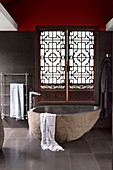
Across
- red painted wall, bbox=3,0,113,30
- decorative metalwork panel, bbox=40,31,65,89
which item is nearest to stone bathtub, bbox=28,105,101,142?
decorative metalwork panel, bbox=40,31,65,89

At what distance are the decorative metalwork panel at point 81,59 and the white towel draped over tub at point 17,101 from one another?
4.08 ft

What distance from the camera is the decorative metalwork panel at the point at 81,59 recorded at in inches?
208

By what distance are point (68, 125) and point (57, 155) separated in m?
0.65

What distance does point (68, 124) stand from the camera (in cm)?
398

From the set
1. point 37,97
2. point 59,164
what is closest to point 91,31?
point 37,97

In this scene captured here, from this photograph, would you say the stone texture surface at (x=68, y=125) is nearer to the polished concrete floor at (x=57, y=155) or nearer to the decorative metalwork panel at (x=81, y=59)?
the polished concrete floor at (x=57, y=155)

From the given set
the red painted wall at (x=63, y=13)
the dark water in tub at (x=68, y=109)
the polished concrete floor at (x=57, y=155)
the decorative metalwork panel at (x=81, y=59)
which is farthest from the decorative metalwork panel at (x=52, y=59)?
the polished concrete floor at (x=57, y=155)

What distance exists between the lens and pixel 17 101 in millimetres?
5207

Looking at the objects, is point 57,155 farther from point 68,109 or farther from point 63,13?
point 63,13

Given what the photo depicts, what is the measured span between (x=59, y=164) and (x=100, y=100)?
2.48m

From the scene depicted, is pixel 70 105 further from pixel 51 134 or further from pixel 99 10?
pixel 99 10

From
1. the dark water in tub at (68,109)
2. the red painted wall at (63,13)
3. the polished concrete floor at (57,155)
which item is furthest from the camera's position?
the red painted wall at (63,13)

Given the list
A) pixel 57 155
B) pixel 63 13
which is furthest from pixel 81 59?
pixel 57 155

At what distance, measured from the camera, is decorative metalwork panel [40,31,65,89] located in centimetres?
529
